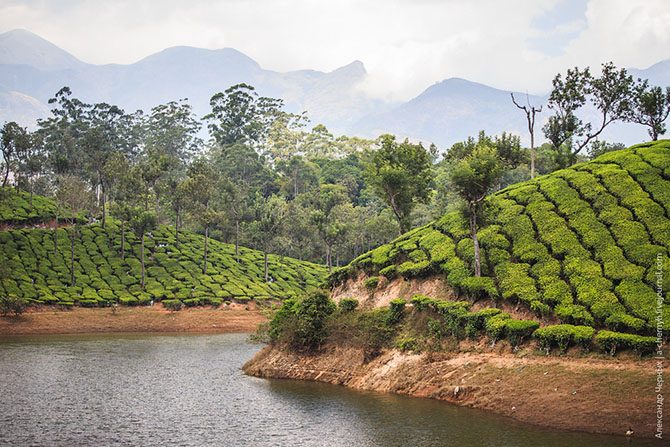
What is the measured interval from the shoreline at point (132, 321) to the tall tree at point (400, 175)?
60.7 feet

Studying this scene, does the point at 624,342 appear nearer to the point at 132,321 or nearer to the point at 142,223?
the point at 132,321

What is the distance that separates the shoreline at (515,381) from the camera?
29078 millimetres

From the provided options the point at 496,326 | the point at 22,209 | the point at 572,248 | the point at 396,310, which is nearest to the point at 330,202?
the point at 22,209

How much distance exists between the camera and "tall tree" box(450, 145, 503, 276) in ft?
142

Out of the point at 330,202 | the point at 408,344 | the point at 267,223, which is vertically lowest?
the point at 408,344

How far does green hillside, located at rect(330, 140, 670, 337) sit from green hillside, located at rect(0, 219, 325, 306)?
34.6 metres

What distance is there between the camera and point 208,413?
33.3 meters

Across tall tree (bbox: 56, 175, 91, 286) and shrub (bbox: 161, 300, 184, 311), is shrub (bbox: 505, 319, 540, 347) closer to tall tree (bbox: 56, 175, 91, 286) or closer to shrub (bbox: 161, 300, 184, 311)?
shrub (bbox: 161, 300, 184, 311)

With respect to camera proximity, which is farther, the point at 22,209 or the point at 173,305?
the point at 22,209

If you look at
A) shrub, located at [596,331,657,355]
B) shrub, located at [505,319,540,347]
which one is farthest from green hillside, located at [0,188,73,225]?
shrub, located at [596,331,657,355]

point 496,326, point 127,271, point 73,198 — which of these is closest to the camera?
point 496,326

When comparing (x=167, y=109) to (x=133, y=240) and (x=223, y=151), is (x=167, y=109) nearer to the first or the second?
(x=223, y=151)

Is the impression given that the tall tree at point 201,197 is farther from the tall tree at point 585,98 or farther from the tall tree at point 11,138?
the tall tree at point 585,98

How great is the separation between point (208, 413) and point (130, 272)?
55122 millimetres
